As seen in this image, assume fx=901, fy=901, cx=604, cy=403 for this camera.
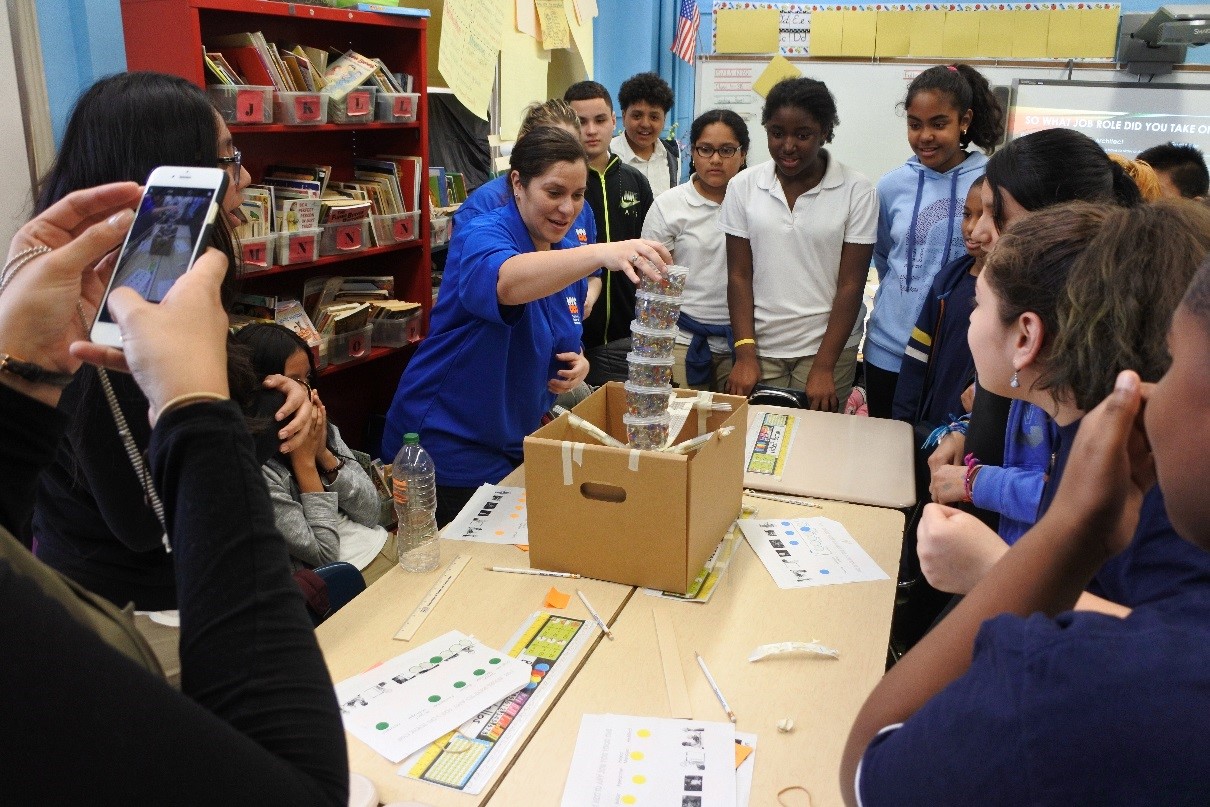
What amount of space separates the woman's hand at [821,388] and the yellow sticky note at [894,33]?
11.0 feet

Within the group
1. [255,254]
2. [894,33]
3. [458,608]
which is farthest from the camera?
[894,33]

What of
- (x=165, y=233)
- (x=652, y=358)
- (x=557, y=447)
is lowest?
(x=557, y=447)

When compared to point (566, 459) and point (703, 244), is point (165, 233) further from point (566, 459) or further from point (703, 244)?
point (703, 244)

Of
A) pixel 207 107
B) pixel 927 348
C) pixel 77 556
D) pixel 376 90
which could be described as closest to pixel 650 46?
pixel 376 90

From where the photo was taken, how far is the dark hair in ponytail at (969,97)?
2.96 m

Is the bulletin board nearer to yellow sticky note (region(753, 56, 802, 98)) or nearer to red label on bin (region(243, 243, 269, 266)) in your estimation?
yellow sticky note (region(753, 56, 802, 98))

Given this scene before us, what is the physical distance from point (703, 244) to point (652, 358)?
5.57ft

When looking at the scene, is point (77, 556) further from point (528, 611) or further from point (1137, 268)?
point (1137, 268)

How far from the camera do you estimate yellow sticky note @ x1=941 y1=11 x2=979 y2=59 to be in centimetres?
537

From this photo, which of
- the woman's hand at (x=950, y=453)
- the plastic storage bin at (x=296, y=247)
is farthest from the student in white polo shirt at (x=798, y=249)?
the plastic storage bin at (x=296, y=247)

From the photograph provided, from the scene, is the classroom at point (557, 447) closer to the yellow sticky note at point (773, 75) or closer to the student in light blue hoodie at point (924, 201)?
the student in light blue hoodie at point (924, 201)

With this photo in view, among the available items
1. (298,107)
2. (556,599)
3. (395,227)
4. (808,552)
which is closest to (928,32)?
(395,227)

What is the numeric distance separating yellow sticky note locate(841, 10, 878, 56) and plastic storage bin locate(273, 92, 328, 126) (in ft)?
12.4

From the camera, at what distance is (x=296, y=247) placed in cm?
295
